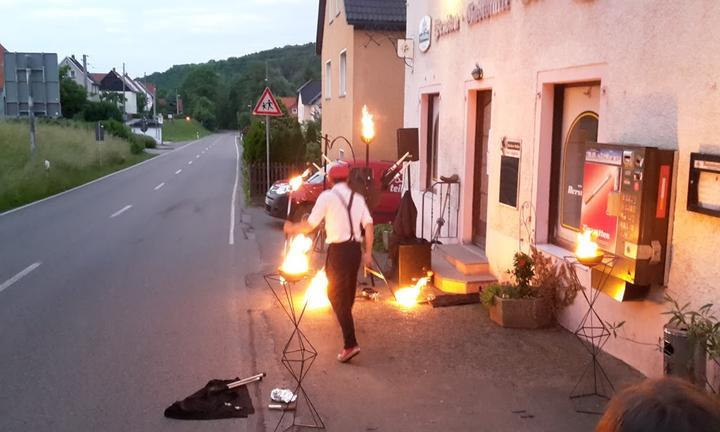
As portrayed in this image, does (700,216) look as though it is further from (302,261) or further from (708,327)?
(302,261)

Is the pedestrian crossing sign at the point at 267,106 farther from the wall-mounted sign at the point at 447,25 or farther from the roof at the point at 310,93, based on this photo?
the roof at the point at 310,93

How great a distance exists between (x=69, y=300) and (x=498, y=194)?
19.0 feet

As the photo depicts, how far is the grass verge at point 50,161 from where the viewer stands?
73.9 ft

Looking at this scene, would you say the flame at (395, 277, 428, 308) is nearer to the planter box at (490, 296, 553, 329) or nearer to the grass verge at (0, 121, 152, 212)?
the planter box at (490, 296, 553, 329)

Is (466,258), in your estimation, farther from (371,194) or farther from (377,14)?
(377,14)

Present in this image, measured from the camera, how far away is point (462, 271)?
946 centimetres

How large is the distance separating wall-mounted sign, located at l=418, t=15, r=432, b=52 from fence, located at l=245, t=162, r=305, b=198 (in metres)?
10.1

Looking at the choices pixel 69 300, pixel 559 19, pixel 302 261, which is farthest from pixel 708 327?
pixel 69 300

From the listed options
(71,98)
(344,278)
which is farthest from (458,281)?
(71,98)

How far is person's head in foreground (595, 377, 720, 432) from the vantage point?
4.41 ft

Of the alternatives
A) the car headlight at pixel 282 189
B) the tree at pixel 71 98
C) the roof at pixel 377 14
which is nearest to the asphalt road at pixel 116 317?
the car headlight at pixel 282 189

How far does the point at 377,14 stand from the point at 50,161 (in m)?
16.1

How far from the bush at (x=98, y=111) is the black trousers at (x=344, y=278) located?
5874 centimetres

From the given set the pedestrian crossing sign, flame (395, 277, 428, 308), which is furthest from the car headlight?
flame (395, 277, 428, 308)
